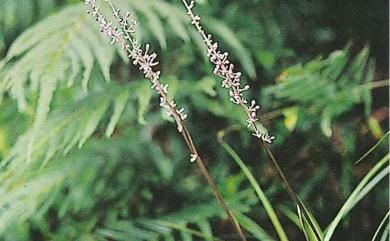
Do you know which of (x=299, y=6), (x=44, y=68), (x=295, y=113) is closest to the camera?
(x=44, y=68)

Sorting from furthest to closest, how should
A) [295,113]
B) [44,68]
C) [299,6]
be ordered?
1. [299,6]
2. [295,113]
3. [44,68]

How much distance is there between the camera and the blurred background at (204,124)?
0.95 metres

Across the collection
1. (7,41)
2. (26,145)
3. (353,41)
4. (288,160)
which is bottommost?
(288,160)

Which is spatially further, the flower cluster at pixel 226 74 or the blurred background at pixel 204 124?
the blurred background at pixel 204 124

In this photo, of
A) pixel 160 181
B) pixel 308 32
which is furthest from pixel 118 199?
pixel 308 32

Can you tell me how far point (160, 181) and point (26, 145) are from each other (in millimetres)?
229

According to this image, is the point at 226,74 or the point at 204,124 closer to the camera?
the point at 226,74

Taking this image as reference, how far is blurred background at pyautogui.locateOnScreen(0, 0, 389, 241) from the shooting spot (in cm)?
95

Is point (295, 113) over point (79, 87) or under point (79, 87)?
under

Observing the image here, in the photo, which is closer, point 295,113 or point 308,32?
point 295,113

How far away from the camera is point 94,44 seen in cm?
90

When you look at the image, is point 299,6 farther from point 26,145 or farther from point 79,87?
point 26,145

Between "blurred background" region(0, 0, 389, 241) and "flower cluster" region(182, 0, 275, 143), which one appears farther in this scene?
"blurred background" region(0, 0, 389, 241)

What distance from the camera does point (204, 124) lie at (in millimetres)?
1073
